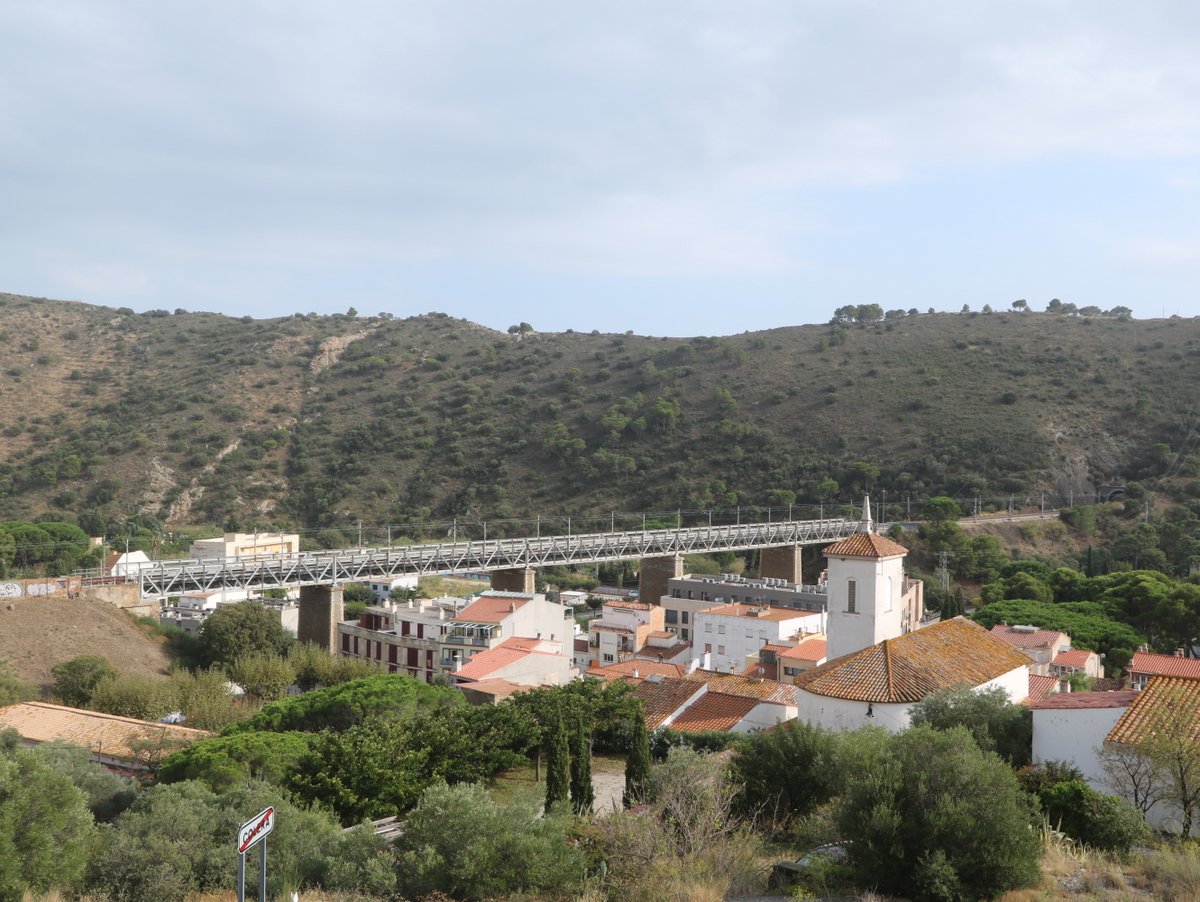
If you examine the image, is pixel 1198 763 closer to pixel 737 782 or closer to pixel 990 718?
pixel 990 718

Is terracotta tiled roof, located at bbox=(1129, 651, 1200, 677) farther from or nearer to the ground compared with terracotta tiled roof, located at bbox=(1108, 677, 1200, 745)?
nearer to the ground

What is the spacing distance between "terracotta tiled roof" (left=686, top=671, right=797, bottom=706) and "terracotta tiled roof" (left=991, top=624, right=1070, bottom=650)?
424 inches

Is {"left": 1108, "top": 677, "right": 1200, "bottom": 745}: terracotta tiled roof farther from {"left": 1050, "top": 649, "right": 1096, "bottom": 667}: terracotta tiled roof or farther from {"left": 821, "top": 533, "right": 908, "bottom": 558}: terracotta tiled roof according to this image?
{"left": 1050, "top": 649, "right": 1096, "bottom": 667}: terracotta tiled roof

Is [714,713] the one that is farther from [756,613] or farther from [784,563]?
[784,563]

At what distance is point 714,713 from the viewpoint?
2716 centimetres

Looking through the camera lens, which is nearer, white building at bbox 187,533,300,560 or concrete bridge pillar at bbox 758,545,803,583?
white building at bbox 187,533,300,560

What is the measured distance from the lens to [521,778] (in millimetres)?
23188

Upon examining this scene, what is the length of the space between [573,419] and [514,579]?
45401mm

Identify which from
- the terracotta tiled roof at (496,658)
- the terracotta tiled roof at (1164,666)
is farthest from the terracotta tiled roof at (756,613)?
the terracotta tiled roof at (1164,666)

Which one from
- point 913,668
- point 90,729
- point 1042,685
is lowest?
point 90,729

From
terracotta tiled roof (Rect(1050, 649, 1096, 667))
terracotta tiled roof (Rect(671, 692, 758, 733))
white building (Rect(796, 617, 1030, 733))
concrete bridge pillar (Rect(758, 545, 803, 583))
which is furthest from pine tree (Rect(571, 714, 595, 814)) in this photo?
concrete bridge pillar (Rect(758, 545, 803, 583))

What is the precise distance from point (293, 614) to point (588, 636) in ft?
A: 55.1

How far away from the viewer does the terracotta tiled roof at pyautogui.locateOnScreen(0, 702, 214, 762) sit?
25.2 meters

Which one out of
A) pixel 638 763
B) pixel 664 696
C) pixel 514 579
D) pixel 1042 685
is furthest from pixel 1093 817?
pixel 514 579
